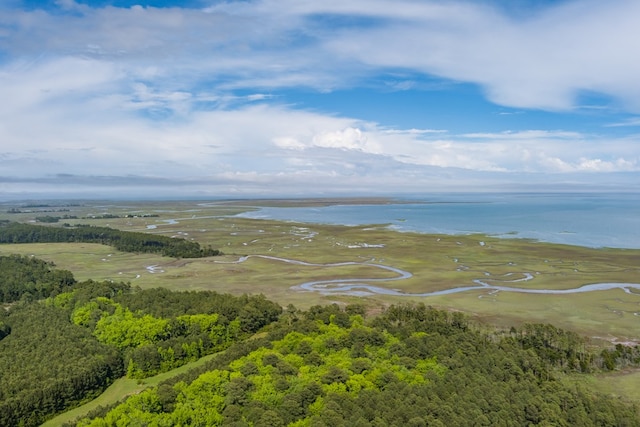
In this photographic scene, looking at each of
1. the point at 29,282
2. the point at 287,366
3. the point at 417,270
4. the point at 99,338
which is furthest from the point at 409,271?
the point at 29,282

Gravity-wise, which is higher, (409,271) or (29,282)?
(409,271)

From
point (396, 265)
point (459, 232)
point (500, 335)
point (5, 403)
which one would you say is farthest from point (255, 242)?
point (5, 403)

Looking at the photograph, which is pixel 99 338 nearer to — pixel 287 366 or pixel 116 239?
pixel 287 366

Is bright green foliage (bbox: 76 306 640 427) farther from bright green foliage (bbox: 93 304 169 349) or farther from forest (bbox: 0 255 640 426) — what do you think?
bright green foliage (bbox: 93 304 169 349)

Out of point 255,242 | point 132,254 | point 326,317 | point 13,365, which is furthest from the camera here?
point 255,242

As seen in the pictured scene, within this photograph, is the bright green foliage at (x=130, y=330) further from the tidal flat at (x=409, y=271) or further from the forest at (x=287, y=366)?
the tidal flat at (x=409, y=271)

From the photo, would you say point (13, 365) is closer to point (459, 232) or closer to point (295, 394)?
point (295, 394)

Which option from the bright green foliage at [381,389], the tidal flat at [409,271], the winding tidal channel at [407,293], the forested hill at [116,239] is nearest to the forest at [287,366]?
the bright green foliage at [381,389]
